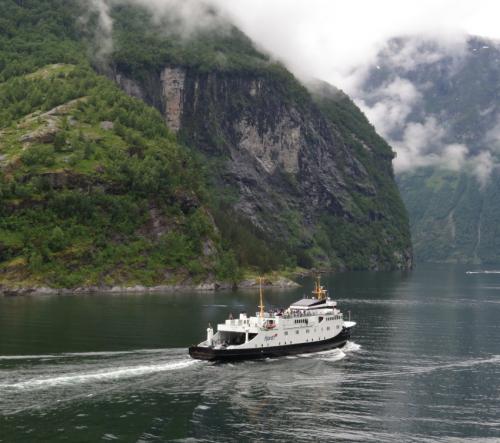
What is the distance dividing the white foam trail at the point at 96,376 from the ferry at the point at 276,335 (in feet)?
21.7

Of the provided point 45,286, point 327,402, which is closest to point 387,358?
point 327,402

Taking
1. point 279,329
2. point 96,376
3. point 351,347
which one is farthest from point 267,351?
point 96,376

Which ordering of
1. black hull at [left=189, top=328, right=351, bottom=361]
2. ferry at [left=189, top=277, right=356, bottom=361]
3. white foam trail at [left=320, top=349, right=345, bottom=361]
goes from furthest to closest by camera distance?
white foam trail at [left=320, top=349, right=345, bottom=361] → ferry at [left=189, top=277, right=356, bottom=361] → black hull at [left=189, top=328, right=351, bottom=361]

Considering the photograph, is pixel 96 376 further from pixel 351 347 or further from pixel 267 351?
pixel 351 347

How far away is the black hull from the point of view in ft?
310

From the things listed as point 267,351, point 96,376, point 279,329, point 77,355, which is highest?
point 279,329

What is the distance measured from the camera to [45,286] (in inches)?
7849

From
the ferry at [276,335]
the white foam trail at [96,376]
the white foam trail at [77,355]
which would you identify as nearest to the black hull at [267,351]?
the ferry at [276,335]

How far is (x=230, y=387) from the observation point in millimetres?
81125

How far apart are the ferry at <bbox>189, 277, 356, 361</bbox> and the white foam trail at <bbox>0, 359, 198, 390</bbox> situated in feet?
21.7

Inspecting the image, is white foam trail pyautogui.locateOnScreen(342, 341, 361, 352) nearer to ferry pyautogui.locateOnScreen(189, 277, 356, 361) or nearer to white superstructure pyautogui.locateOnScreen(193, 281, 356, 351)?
ferry pyautogui.locateOnScreen(189, 277, 356, 361)

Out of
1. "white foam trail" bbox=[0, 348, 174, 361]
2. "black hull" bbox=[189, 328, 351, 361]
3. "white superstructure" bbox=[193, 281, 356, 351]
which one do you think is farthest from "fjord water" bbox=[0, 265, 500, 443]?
"white superstructure" bbox=[193, 281, 356, 351]

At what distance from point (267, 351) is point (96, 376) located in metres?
28.8

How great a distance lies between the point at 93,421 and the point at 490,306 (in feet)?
503
